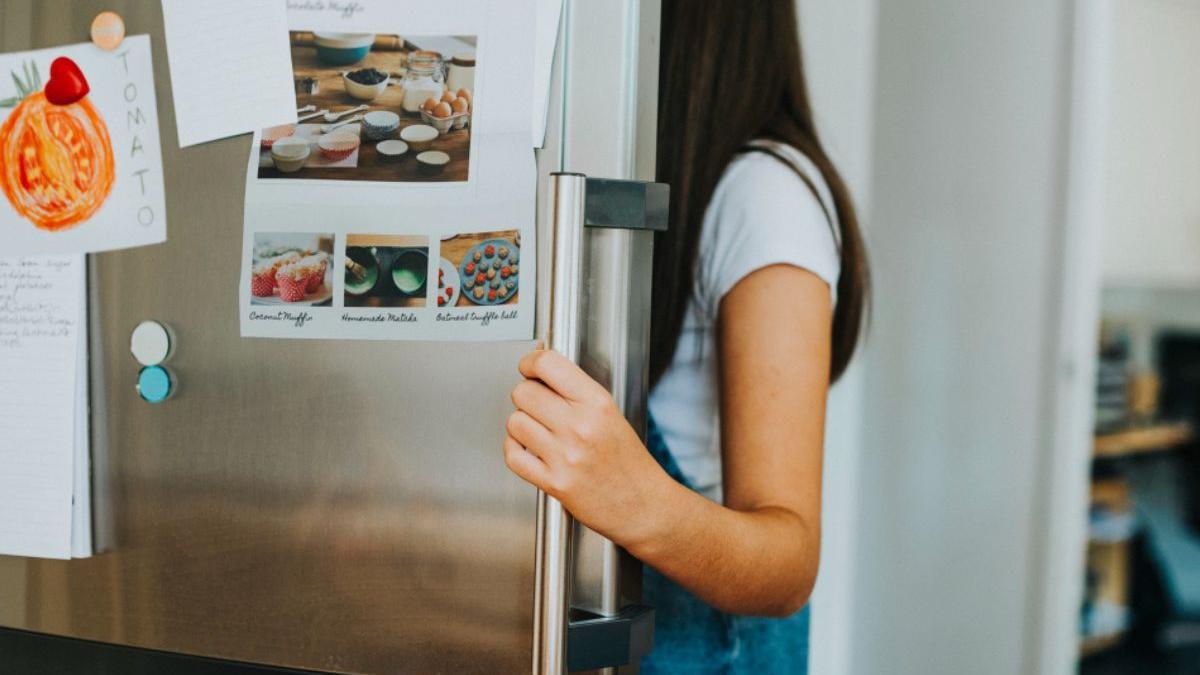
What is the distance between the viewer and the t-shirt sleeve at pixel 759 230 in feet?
2.98

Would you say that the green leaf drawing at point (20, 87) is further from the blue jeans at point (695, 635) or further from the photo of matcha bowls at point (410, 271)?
the blue jeans at point (695, 635)

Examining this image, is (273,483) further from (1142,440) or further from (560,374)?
(1142,440)

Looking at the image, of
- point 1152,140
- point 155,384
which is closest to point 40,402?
point 155,384

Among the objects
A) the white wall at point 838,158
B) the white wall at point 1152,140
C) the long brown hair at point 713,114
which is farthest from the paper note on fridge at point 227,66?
the white wall at point 1152,140

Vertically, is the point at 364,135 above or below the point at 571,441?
above

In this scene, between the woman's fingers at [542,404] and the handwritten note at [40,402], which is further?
the handwritten note at [40,402]

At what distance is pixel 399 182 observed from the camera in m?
0.73

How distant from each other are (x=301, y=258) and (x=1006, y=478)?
1864mm

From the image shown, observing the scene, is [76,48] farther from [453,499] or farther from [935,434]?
[935,434]

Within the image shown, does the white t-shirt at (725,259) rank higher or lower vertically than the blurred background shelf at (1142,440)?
higher

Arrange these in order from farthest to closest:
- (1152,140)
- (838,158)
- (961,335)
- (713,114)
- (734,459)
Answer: (1152,140)
(961,335)
(838,158)
(713,114)
(734,459)

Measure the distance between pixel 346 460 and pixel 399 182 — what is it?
0.66ft

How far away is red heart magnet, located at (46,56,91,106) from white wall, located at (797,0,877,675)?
134cm

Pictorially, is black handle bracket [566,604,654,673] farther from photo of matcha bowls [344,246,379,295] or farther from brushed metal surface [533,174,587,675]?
photo of matcha bowls [344,246,379,295]
